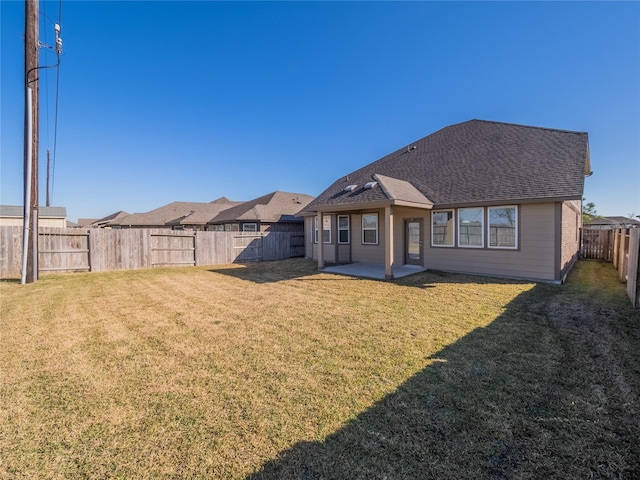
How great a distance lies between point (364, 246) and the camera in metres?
14.0

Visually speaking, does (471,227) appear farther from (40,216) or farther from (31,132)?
(40,216)

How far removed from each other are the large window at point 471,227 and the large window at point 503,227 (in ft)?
1.06

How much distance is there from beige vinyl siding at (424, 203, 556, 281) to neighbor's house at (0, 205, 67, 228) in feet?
90.3

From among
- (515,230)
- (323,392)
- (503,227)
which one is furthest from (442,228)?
(323,392)

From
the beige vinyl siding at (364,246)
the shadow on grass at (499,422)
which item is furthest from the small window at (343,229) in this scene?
the shadow on grass at (499,422)

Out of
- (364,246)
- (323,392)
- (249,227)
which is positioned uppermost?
(249,227)

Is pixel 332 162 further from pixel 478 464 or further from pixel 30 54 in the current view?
pixel 478 464

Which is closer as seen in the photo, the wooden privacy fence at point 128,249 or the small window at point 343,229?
the wooden privacy fence at point 128,249

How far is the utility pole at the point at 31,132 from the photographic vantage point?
378 inches

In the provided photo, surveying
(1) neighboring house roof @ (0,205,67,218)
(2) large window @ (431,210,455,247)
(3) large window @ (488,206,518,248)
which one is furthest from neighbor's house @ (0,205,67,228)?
(3) large window @ (488,206,518,248)

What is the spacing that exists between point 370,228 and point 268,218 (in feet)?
34.6

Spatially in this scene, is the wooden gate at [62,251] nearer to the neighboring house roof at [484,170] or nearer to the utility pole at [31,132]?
the utility pole at [31,132]

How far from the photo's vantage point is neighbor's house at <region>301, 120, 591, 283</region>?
9258 mm

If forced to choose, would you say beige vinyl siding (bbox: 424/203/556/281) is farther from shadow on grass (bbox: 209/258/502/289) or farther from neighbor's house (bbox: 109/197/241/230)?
neighbor's house (bbox: 109/197/241/230)
